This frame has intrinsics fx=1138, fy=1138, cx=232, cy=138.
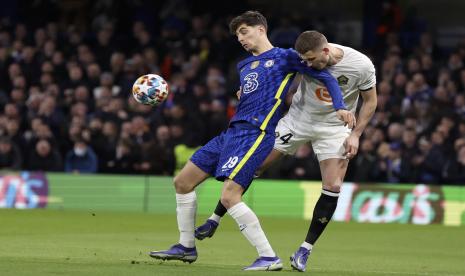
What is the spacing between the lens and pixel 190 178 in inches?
377

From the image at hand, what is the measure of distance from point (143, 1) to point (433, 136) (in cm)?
888

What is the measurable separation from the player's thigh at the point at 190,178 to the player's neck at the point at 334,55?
4.86 feet

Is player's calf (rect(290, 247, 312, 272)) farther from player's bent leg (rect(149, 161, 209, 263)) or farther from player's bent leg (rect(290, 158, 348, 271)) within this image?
player's bent leg (rect(149, 161, 209, 263))

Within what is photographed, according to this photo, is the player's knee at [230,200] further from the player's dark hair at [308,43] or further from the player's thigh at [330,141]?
the player's dark hair at [308,43]

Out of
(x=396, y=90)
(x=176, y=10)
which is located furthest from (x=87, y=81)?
(x=396, y=90)

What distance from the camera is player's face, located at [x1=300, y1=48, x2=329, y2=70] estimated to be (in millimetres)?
9359

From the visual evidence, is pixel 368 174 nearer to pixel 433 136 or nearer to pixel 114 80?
pixel 433 136

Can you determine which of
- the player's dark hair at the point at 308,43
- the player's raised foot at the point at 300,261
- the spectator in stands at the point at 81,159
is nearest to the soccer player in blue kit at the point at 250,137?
the player's dark hair at the point at 308,43

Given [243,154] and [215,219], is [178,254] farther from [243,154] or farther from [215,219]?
[243,154]

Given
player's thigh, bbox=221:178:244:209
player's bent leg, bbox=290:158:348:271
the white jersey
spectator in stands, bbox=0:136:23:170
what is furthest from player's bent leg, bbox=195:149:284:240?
spectator in stands, bbox=0:136:23:170

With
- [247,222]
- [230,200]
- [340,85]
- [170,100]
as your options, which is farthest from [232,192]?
[170,100]

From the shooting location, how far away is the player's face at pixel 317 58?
30.7ft

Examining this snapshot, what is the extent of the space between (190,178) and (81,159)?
425 inches

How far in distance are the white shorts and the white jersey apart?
5cm
